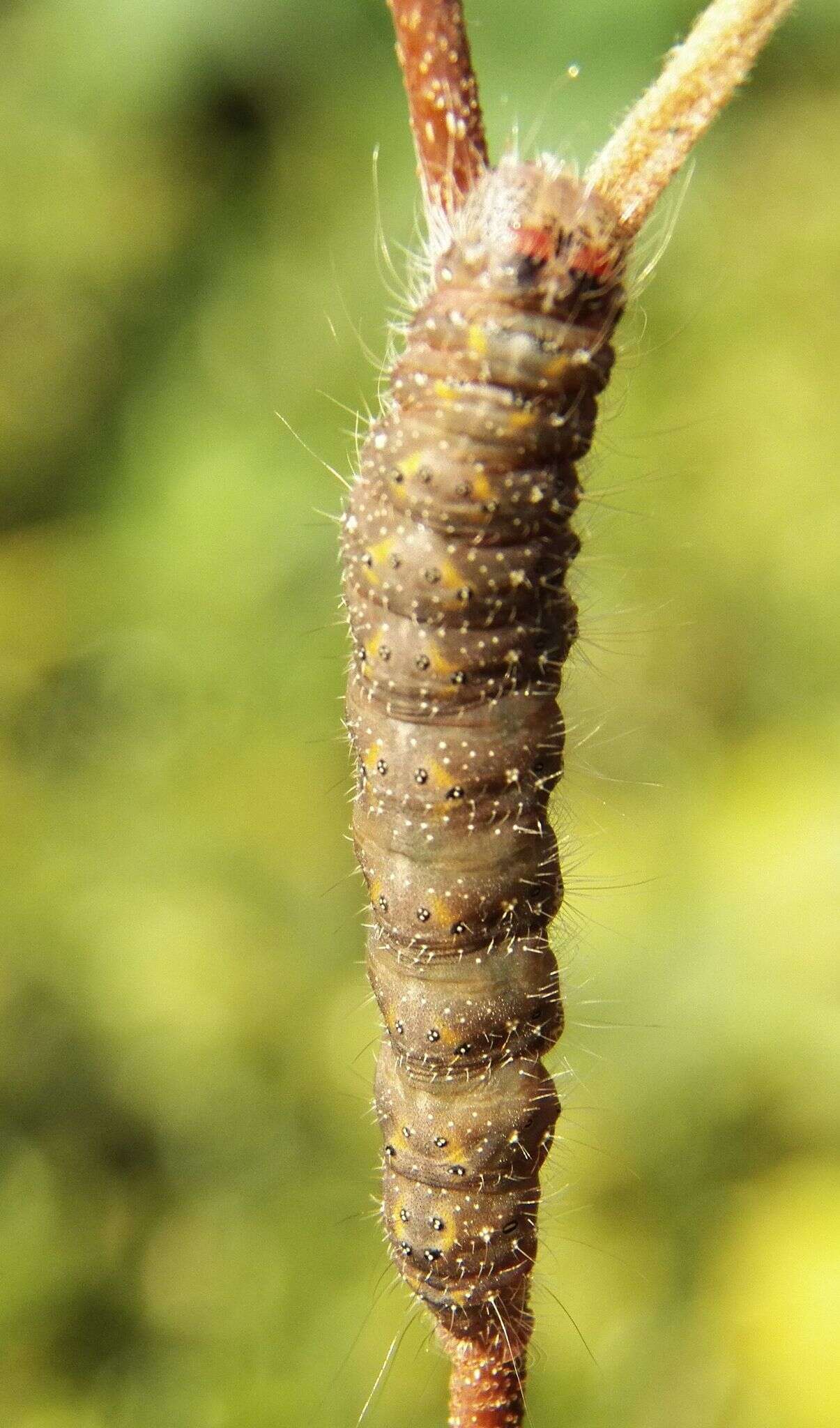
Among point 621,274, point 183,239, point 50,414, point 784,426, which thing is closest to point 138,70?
point 183,239

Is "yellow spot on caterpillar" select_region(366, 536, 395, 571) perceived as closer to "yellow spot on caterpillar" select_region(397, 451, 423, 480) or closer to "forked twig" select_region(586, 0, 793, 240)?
"yellow spot on caterpillar" select_region(397, 451, 423, 480)

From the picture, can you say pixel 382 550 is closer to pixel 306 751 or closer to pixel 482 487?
pixel 482 487

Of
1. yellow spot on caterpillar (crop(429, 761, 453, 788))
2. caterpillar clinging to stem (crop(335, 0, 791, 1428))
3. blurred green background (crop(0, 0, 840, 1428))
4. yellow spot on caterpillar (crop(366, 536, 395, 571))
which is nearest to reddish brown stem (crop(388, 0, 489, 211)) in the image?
caterpillar clinging to stem (crop(335, 0, 791, 1428))

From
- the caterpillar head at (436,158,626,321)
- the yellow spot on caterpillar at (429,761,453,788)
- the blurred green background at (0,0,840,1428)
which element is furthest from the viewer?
the blurred green background at (0,0,840,1428)

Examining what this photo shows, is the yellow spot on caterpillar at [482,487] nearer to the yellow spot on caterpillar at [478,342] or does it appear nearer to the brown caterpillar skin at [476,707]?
the brown caterpillar skin at [476,707]

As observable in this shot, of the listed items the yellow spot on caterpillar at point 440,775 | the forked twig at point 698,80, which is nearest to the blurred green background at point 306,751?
the yellow spot on caterpillar at point 440,775

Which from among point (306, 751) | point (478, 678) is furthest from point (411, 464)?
point (306, 751)

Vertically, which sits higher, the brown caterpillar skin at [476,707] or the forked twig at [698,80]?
the forked twig at [698,80]
